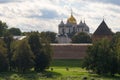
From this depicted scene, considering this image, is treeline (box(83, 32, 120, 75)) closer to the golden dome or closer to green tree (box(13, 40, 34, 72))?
green tree (box(13, 40, 34, 72))

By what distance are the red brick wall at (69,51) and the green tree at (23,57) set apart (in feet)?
74.0

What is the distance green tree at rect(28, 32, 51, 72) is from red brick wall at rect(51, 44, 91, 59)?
17362mm

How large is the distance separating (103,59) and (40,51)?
29.6ft

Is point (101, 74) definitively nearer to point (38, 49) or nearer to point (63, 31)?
point (38, 49)

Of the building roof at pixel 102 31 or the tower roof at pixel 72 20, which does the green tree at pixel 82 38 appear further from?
the tower roof at pixel 72 20

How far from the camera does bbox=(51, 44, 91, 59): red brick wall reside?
8450 cm

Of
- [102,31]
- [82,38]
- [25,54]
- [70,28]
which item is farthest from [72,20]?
[25,54]

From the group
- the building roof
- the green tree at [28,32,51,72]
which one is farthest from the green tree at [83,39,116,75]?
the building roof

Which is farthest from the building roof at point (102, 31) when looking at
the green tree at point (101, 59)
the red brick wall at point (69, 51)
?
the green tree at point (101, 59)

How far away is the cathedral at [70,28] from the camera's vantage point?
144m

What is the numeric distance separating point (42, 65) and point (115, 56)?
969 centimetres

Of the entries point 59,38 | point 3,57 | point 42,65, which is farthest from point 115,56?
point 59,38

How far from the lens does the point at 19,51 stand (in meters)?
61.5

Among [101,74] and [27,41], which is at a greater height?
[27,41]
